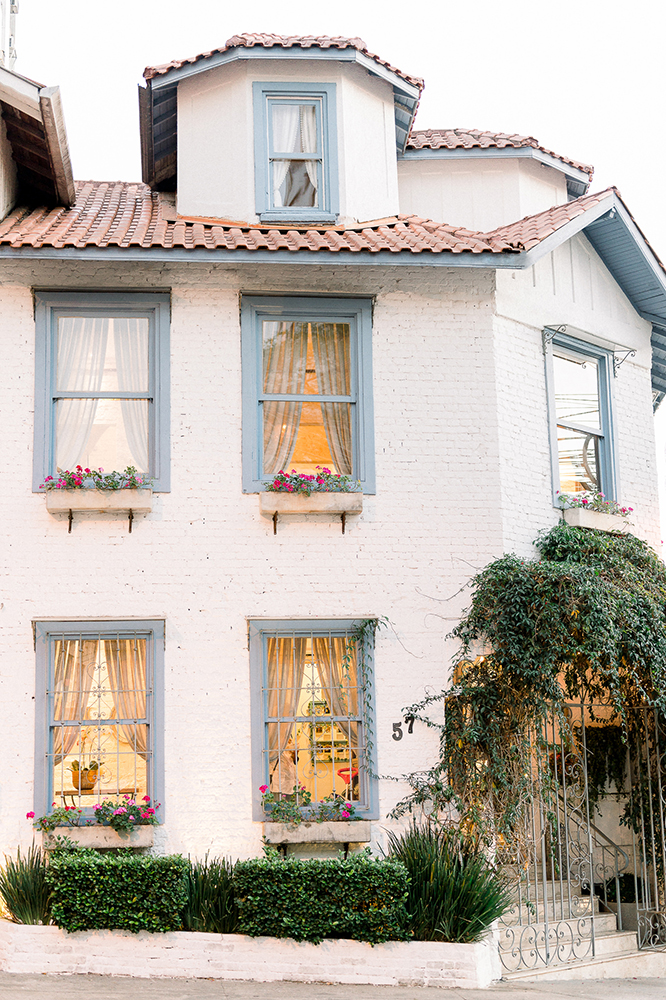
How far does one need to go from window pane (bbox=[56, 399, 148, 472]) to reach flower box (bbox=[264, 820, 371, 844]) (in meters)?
3.58

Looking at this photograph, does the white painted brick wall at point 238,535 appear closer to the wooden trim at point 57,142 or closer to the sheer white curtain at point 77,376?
the sheer white curtain at point 77,376

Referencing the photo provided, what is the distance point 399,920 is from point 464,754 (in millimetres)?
1637

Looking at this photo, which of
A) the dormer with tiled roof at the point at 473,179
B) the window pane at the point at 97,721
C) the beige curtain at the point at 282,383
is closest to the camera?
the window pane at the point at 97,721

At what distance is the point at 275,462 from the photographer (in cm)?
1029

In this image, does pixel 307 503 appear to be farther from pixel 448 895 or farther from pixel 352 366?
pixel 448 895

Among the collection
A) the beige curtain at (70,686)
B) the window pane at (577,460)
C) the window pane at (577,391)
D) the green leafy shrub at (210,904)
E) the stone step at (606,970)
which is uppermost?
the window pane at (577,391)

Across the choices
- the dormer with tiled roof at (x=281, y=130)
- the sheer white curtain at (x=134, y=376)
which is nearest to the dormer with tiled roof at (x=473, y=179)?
the dormer with tiled roof at (x=281, y=130)

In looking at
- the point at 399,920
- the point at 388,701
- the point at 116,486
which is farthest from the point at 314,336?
the point at 399,920

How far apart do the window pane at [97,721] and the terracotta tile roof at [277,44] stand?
646 centimetres

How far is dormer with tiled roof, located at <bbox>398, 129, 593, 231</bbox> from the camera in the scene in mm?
13180

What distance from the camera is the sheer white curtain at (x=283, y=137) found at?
11617 millimetres

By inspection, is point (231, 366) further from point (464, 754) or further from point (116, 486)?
point (464, 754)

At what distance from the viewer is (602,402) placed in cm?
1207

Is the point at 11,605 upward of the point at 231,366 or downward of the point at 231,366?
downward
